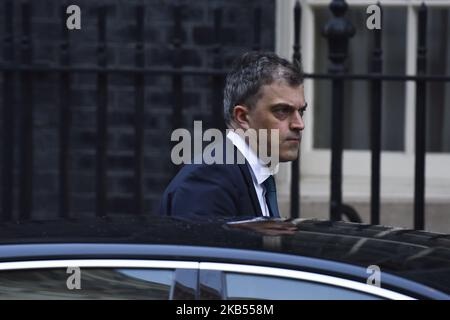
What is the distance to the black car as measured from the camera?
10.8 feet

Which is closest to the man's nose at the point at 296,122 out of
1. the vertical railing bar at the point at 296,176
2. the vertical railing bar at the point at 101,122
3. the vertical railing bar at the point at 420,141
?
the vertical railing bar at the point at 296,176

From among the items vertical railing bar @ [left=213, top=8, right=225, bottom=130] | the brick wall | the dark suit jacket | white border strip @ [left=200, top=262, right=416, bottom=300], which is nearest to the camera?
white border strip @ [left=200, top=262, right=416, bottom=300]

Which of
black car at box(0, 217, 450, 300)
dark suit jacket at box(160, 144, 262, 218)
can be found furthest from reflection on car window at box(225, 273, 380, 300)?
dark suit jacket at box(160, 144, 262, 218)

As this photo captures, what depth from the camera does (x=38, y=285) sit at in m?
3.36

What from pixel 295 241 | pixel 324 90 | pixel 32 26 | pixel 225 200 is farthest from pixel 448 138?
pixel 295 241

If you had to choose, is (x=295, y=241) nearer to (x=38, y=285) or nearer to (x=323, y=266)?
(x=323, y=266)

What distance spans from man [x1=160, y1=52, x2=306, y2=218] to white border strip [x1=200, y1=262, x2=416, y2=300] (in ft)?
2.95

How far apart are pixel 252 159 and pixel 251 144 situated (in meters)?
0.06

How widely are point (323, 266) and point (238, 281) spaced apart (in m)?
0.24

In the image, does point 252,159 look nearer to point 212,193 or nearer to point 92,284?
point 212,193

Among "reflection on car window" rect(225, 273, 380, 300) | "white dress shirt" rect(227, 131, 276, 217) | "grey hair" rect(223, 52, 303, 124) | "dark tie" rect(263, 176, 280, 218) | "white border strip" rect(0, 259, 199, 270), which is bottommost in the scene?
"reflection on car window" rect(225, 273, 380, 300)

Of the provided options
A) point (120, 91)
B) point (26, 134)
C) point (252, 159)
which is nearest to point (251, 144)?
point (252, 159)

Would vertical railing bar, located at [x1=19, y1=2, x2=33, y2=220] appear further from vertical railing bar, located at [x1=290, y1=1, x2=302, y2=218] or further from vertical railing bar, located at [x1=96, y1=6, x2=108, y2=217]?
vertical railing bar, located at [x1=290, y1=1, x2=302, y2=218]
